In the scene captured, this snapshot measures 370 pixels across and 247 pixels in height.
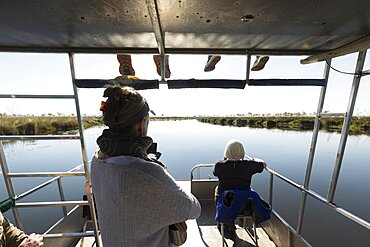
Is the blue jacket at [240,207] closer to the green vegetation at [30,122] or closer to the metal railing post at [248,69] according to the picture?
the metal railing post at [248,69]

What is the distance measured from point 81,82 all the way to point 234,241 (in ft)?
7.86

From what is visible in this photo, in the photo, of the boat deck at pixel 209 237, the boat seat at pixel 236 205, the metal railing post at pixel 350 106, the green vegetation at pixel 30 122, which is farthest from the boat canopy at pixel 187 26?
the boat deck at pixel 209 237

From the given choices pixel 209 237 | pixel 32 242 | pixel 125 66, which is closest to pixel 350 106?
pixel 125 66

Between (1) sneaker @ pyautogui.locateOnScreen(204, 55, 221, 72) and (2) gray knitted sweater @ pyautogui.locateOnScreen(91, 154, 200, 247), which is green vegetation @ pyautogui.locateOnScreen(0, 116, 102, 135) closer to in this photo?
(2) gray knitted sweater @ pyautogui.locateOnScreen(91, 154, 200, 247)

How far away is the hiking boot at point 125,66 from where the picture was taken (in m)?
1.69

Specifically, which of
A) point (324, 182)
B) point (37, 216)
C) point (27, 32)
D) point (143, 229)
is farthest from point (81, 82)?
point (324, 182)

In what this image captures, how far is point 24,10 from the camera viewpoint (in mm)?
915

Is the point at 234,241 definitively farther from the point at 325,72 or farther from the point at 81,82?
the point at 81,82

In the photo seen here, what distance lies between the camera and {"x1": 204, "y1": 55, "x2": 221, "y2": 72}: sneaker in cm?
176

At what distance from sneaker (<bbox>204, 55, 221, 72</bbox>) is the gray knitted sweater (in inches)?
52.5

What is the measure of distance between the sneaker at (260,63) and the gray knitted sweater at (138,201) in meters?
1.57

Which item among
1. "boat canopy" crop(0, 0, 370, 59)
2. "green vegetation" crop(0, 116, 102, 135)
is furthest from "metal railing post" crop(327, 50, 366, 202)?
"green vegetation" crop(0, 116, 102, 135)

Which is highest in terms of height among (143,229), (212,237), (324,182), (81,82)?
(81,82)

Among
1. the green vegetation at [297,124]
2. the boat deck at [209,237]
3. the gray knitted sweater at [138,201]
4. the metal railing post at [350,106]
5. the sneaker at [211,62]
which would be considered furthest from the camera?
the green vegetation at [297,124]
